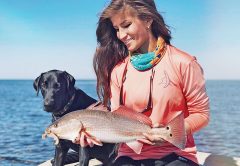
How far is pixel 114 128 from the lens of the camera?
14.5 feet

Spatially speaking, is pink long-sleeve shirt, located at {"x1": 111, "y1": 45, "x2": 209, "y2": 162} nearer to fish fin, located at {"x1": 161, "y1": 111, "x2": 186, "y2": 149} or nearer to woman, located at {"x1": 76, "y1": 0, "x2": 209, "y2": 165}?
woman, located at {"x1": 76, "y1": 0, "x2": 209, "y2": 165}

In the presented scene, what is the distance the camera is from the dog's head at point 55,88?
7398mm

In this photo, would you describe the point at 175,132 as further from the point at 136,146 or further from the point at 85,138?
the point at 85,138

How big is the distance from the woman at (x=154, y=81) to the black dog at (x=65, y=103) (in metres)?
1.81

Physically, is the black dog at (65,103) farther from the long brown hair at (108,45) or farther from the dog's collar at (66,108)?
the long brown hair at (108,45)

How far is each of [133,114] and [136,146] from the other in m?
0.33

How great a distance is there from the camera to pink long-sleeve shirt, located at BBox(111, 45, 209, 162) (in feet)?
15.4

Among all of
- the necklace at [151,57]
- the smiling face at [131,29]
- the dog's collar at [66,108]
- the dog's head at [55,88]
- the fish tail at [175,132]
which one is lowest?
Result: the dog's collar at [66,108]

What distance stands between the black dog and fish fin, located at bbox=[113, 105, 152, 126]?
2189mm

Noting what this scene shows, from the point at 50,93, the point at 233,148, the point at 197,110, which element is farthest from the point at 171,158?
the point at 233,148

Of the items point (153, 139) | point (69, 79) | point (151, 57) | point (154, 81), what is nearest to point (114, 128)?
point (153, 139)

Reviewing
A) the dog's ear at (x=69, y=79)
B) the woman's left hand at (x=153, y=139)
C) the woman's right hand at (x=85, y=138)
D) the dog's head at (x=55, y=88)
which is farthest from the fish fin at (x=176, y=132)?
the dog's ear at (x=69, y=79)

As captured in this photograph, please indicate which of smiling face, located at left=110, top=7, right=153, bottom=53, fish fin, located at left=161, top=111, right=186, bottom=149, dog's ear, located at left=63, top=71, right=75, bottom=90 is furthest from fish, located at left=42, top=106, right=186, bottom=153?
dog's ear, located at left=63, top=71, right=75, bottom=90

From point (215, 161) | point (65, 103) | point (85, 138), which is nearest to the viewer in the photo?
point (85, 138)
